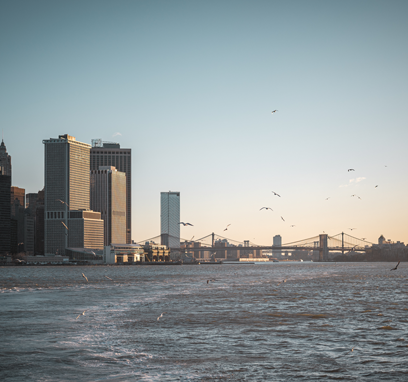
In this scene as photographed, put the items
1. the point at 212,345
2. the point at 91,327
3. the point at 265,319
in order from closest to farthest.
→ the point at 212,345 < the point at 91,327 < the point at 265,319

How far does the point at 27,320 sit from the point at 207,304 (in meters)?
14.2

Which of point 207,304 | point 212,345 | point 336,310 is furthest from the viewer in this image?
point 207,304

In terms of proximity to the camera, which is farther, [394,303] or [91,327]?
[394,303]

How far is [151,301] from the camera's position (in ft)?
139

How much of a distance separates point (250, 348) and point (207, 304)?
18229 millimetres

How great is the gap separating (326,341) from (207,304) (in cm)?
1745

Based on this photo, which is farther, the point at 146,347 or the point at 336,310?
the point at 336,310

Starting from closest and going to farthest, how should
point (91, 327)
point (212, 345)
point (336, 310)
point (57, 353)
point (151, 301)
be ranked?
1. point (57, 353)
2. point (212, 345)
3. point (91, 327)
4. point (336, 310)
5. point (151, 301)

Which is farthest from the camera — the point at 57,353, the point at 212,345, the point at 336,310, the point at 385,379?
the point at 336,310

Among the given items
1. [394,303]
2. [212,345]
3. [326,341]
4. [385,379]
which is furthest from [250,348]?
[394,303]

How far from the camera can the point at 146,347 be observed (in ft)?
69.5

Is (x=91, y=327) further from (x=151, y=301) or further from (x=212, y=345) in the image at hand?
(x=151, y=301)

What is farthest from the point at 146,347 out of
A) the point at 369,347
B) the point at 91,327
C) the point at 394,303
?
the point at 394,303

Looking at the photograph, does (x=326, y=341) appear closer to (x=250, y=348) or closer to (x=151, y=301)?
(x=250, y=348)
